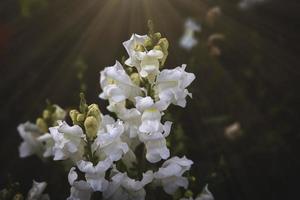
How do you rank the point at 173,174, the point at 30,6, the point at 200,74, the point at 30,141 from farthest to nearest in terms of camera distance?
the point at 30,6
the point at 200,74
the point at 30,141
the point at 173,174

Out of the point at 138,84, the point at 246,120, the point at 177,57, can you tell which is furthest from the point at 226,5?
the point at 138,84

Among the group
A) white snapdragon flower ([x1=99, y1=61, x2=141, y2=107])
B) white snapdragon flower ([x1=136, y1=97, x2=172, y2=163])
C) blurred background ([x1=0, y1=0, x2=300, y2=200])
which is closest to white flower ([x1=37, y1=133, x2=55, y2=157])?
blurred background ([x1=0, y1=0, x2=300, y2=200])

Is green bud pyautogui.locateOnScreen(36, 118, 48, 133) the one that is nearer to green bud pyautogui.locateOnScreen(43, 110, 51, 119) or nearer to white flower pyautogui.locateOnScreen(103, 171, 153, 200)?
green bud pyautogui.locateOnScreen(43, 110, 51, 119)

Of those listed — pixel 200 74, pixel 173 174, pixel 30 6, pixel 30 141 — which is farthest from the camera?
pixel 30 6

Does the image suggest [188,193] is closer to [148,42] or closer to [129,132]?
[129,132]

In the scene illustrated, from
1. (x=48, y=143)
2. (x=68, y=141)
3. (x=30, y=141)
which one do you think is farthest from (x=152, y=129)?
(x=30, y=141)

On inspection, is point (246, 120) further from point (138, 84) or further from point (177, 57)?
point (138, 84)

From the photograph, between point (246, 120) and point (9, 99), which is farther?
point (9, 99)
